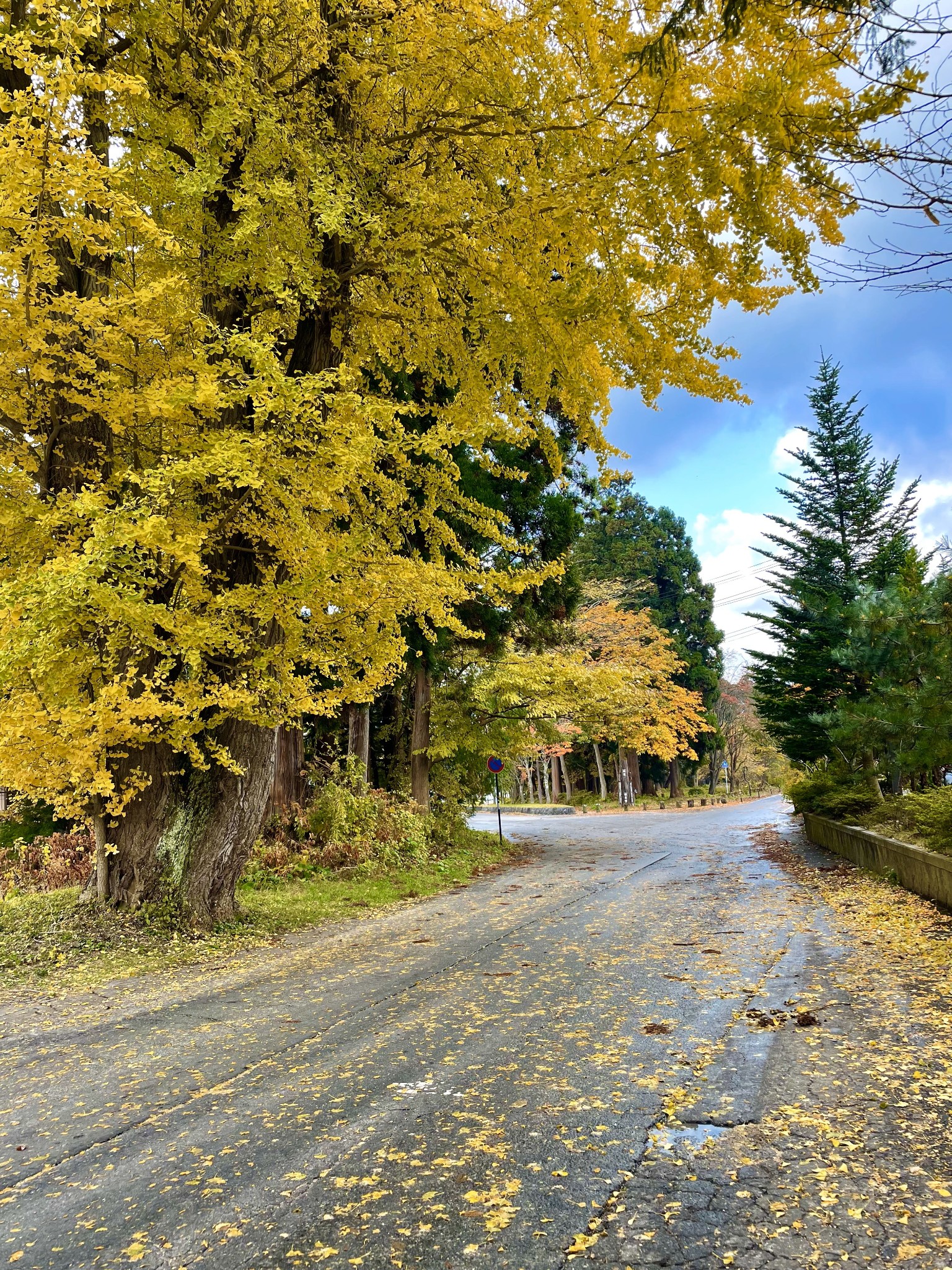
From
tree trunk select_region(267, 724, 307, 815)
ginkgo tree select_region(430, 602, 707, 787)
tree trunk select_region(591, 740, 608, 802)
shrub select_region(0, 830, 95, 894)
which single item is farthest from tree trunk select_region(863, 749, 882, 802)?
tree trunk select_region(591, 740, 608, 802)

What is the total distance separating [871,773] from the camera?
14.0 metres

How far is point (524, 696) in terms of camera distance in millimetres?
14969

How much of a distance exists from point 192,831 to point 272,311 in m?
5.25

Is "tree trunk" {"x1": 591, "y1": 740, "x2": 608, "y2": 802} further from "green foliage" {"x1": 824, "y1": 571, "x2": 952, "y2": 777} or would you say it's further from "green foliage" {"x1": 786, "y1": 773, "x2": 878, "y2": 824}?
"green foliage" {"x1": 824, "y1": 571, "x2": 952, "y2": 777}

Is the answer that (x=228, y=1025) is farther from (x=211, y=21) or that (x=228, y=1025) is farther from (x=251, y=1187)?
(x=211, y=21)

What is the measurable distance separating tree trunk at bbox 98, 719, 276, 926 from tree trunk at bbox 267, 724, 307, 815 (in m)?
4.41

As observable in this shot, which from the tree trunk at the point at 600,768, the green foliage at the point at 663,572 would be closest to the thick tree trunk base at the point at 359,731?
the tree trunk at the point at 600,768

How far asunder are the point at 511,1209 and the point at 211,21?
343 inches

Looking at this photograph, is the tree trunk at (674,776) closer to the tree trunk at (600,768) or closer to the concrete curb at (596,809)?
the concrete curb at (596,809)

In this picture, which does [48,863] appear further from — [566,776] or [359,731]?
[566,776]

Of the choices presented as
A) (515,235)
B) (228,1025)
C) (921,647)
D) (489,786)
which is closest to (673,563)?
(489,786)

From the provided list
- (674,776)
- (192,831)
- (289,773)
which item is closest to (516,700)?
(289,773)

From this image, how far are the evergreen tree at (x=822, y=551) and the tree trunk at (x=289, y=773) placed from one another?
10.5 m

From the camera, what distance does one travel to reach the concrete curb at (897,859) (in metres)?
7.52
